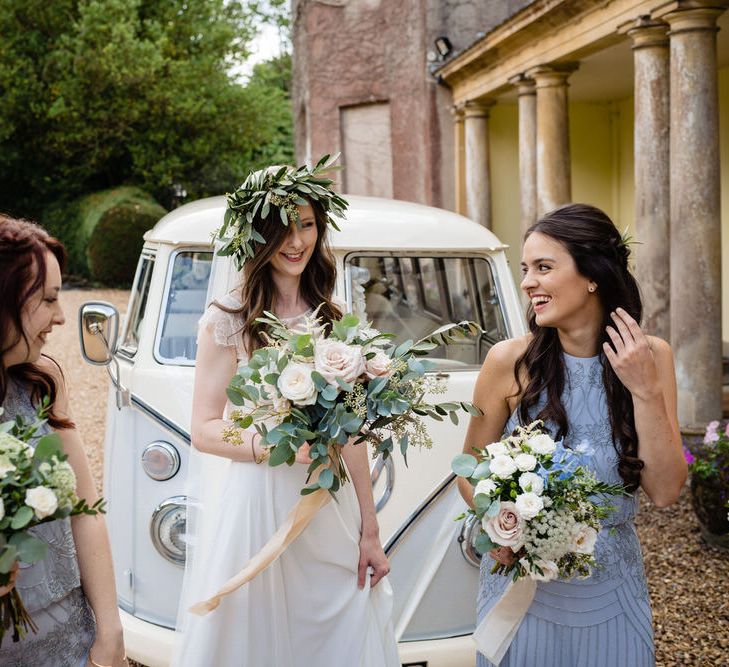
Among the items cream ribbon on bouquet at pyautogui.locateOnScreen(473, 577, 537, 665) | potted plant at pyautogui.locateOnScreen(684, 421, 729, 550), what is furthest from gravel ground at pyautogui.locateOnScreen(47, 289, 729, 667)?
cream ribbon on bouquet at pyautogui.locateOnScreen(473, 577, 537, 665)

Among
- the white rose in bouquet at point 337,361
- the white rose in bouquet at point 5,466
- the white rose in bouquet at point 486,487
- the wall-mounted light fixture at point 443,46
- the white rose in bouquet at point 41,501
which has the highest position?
the wall-mounted light fixture at point 443,46

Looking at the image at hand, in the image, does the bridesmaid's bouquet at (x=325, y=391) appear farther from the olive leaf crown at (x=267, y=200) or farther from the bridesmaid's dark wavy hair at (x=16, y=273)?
the bridesmaid's dark wavy hair at (x=16, y=273)

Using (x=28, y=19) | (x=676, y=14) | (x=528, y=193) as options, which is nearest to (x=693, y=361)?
(x=676, y=14)

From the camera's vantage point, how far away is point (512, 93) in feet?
43.2

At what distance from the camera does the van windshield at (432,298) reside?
13.4 ft

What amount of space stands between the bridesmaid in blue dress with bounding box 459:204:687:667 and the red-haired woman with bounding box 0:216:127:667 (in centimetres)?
99

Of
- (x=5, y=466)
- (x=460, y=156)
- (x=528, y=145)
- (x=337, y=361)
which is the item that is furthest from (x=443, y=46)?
(x=5, y=466)

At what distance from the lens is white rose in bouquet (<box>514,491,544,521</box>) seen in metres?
2.05

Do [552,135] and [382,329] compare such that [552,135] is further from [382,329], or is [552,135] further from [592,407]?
[592,407]

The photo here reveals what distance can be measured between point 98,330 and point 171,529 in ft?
2.93

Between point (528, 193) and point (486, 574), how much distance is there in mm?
9252

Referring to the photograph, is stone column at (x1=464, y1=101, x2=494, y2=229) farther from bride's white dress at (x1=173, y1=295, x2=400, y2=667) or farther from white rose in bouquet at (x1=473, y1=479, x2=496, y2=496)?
white rose in bouquet at (x1=473, y1=479, x2=496, y2=496)

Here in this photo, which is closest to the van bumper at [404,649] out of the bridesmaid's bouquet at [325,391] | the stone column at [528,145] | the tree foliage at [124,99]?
the bridesmaid's bouquet at [325,391]

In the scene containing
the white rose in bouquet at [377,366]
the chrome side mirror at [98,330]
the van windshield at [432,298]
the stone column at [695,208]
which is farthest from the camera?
the stone column at [695,208]
